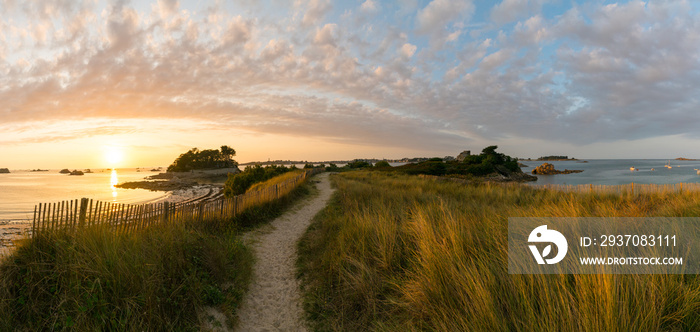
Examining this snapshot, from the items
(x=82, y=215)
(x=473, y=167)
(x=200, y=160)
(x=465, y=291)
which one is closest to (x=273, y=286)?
(x=82, y=215)

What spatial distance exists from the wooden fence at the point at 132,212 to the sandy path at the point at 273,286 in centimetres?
168

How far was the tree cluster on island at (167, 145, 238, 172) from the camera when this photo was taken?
102 m

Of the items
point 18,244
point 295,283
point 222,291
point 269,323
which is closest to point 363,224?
point 295,283

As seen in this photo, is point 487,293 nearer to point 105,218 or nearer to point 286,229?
point 105,218

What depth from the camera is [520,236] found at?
5.04 meters

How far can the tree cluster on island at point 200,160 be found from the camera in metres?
102

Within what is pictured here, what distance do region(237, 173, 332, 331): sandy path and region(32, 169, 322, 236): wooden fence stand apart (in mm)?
1684

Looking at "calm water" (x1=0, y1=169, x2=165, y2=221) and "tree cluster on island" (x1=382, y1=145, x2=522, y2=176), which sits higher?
"tree cluster on island" (x1=382, y1=145, x2=522, y2=176)

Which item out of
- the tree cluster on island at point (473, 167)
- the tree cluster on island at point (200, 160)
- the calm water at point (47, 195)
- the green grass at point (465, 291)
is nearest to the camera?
the green grass at point (465, 291)

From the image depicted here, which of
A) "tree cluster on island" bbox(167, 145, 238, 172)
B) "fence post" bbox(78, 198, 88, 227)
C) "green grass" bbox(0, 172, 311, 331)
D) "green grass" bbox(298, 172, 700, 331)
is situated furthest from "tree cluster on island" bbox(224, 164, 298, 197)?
"tree cluster on island" bbox(167, 145, 238, 172)

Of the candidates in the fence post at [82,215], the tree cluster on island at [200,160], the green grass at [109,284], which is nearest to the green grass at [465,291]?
the green grass at [109,284]

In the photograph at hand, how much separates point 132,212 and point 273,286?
467 centimetres

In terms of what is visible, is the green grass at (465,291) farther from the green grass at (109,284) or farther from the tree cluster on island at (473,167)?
the tree cluster on island at (473,167)

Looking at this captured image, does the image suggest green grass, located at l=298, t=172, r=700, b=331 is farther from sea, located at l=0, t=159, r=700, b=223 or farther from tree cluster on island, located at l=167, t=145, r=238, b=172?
tree cluster on island, located at l=167, t=145, r=238, b=172
